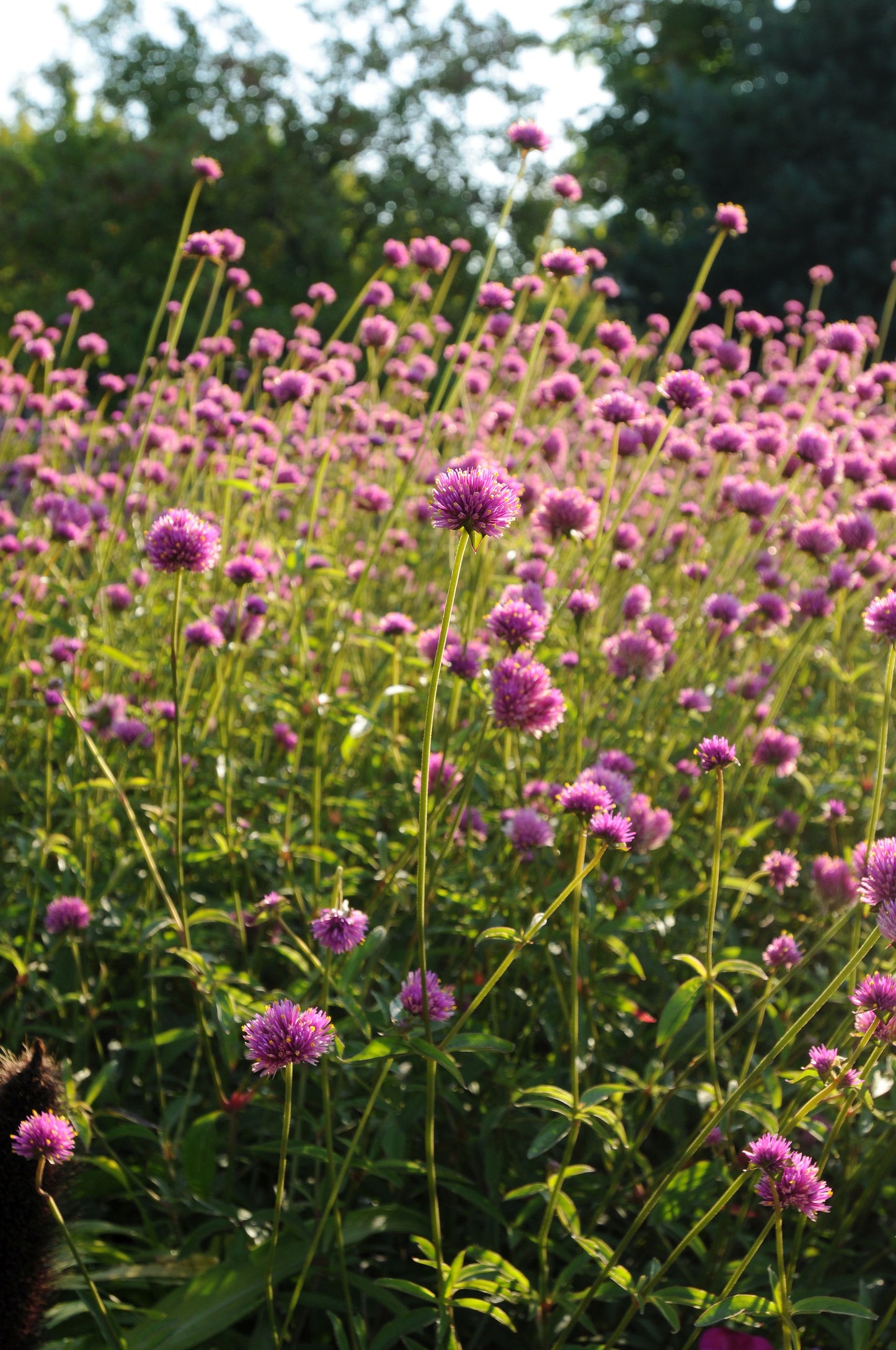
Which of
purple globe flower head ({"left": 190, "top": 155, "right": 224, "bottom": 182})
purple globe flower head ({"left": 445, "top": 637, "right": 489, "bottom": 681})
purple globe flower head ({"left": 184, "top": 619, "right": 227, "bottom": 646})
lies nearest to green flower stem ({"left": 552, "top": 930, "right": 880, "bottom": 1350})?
purple globe flower head ({"left": 445, "top": 637, "right": 489, "bottom": 681})

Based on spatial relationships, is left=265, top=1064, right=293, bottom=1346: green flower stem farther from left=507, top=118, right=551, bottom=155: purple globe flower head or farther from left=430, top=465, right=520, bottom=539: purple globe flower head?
left=507, top=118, right=551, bottom=155: purple globe flower head

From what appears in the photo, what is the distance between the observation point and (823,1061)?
1.50 meters

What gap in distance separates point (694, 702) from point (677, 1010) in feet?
3.92

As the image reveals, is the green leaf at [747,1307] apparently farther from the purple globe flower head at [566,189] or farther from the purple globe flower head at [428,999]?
the purple globe flower head at [566,189]

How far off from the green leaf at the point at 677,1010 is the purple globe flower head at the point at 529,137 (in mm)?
2188

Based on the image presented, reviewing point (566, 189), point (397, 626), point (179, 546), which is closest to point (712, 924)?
point (179, 546)

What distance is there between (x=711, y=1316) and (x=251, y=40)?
21.7 m

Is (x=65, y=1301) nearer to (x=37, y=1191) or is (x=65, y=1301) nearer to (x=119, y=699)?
(x=37, y=1191)

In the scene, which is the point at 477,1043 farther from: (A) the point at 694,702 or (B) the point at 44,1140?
(A) the point at 694,702

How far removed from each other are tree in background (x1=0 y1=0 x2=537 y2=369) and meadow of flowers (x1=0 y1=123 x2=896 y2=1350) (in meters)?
13.2

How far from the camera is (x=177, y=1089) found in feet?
7.90

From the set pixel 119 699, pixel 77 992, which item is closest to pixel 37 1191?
pixel 77 992

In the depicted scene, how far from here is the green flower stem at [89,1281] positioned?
53.0 inches

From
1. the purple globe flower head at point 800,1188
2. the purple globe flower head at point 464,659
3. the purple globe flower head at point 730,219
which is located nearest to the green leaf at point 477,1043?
the purple globe flower head at point 800,1188
